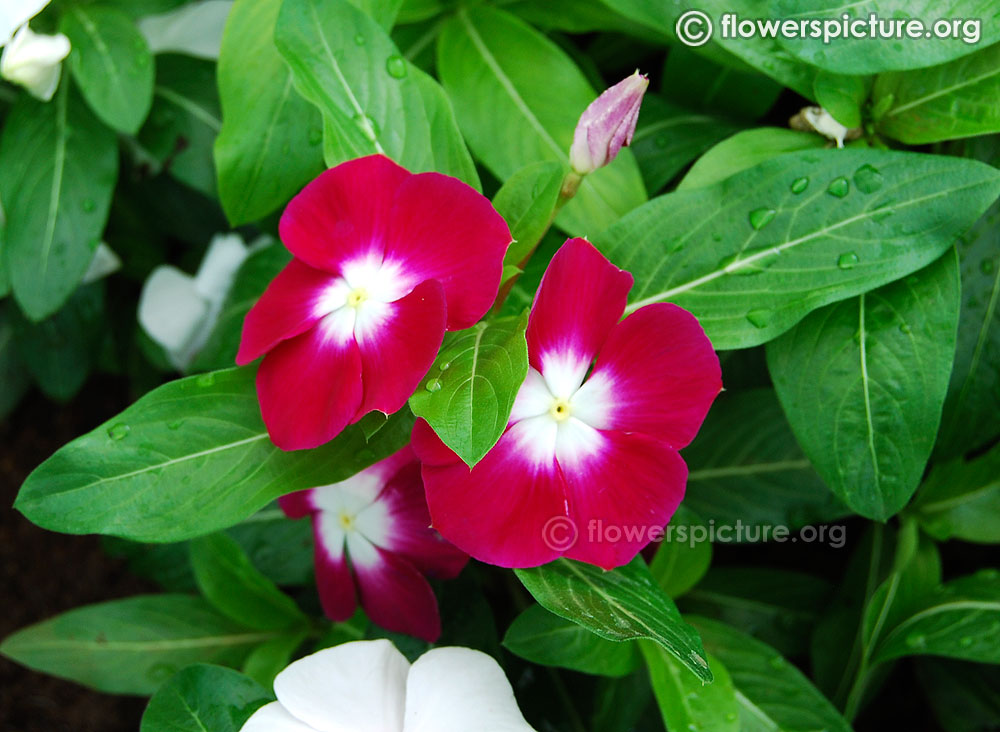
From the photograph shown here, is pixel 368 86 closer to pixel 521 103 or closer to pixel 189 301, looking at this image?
pixel 521 103

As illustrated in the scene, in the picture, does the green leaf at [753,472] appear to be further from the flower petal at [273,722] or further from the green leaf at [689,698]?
the flower petal at [273,722]

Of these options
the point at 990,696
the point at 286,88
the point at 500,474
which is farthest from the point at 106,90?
the point at 990,696

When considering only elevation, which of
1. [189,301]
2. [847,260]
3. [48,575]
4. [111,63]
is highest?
[847,260]

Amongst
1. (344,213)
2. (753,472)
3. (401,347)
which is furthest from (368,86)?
(753,472)

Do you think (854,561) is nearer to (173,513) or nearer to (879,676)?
(879,676)

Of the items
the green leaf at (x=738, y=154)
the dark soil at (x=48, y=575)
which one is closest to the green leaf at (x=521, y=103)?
the green leaf at (x=738, y=154)

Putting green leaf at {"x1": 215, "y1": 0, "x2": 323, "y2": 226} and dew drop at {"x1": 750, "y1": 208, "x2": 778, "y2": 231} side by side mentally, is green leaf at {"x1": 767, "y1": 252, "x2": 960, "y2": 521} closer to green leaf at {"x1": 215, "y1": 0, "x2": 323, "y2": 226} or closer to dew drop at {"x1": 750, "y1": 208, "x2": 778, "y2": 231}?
dew drop at {"x1": 750, "y1": 208, "x2": 778, "y2": 231}

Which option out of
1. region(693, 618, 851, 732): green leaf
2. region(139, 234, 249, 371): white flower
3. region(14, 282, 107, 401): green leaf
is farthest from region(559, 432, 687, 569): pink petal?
region(14, 282, 107, 401): green leaf
